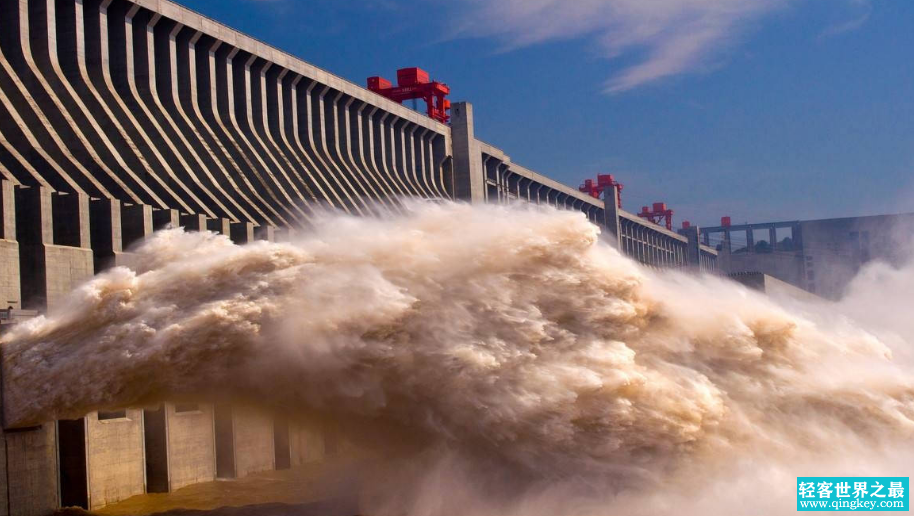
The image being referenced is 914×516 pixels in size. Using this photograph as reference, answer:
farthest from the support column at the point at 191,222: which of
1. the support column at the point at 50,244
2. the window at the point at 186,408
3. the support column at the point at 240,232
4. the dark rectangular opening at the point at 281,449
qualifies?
the dark rectangular opening at the point at 281,449

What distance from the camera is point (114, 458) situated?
35.7 m

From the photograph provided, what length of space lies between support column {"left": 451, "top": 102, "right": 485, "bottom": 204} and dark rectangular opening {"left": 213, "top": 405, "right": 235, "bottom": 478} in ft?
142

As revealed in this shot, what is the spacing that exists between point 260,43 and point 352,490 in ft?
126

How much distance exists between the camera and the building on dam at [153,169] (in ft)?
111

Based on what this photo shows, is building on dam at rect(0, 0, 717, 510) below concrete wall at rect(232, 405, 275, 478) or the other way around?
the other way around

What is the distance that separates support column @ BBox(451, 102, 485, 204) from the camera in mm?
83625

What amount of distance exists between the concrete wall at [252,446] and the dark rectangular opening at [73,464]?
28.1 feet

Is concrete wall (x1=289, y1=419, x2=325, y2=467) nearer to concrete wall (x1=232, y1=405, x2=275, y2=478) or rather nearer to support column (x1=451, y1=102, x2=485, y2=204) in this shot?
concrete wall (x1=232, y1=405, x2=275, y2=478)

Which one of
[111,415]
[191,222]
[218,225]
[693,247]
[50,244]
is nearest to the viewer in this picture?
[50,244]

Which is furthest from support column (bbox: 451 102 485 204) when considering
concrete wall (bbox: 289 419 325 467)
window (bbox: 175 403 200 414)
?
window (bbox: 175 403 200 414)

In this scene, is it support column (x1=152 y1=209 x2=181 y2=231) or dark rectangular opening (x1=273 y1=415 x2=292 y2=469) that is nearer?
support column (x1=152 y1=209 x2=181 y2=231)

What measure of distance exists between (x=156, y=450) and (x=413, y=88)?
53780mm

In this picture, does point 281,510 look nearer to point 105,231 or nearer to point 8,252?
point 8,252

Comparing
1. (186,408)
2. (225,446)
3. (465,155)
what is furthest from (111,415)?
(465,155)
